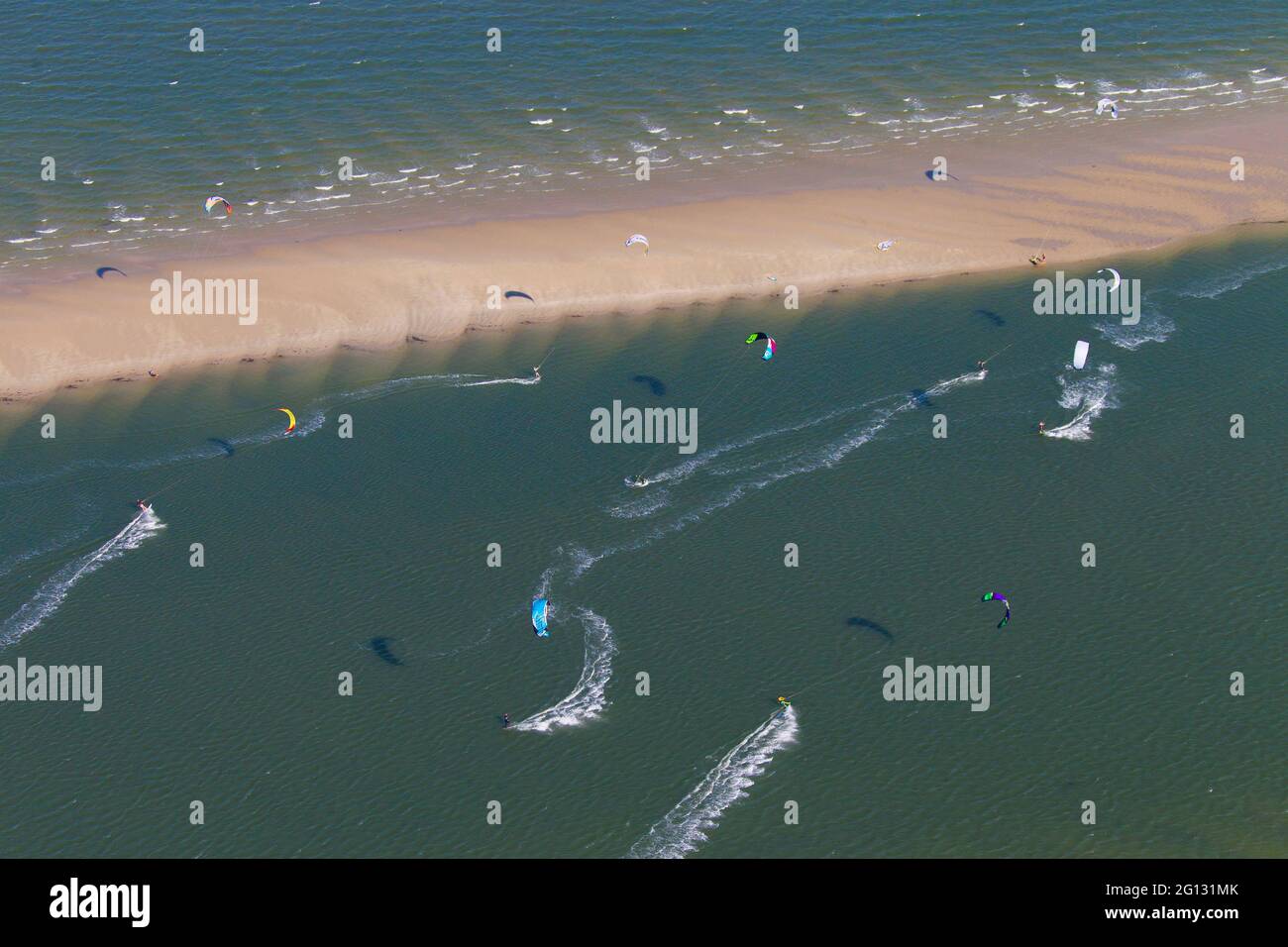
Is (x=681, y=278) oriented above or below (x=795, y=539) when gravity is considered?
above

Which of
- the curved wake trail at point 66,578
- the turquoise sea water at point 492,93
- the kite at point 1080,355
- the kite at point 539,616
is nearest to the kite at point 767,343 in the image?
the kite at point 1080,355

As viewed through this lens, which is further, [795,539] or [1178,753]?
[795,539]

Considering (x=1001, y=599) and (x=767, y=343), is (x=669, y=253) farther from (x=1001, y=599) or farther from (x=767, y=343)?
(x=1001, y=599)

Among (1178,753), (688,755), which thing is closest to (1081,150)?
(1178,753)

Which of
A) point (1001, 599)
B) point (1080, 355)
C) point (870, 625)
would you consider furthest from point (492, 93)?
point (1001, 599)

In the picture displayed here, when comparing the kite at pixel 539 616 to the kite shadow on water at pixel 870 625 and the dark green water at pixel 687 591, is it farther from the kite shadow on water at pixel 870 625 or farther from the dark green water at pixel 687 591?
the kite shadow on water at pixel 870 625

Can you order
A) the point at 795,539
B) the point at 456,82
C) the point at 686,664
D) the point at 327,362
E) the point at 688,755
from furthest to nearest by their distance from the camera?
the point at 456,82
the point at 327,362
the point at 795,539
the point at 686,664
the point at 688,755
